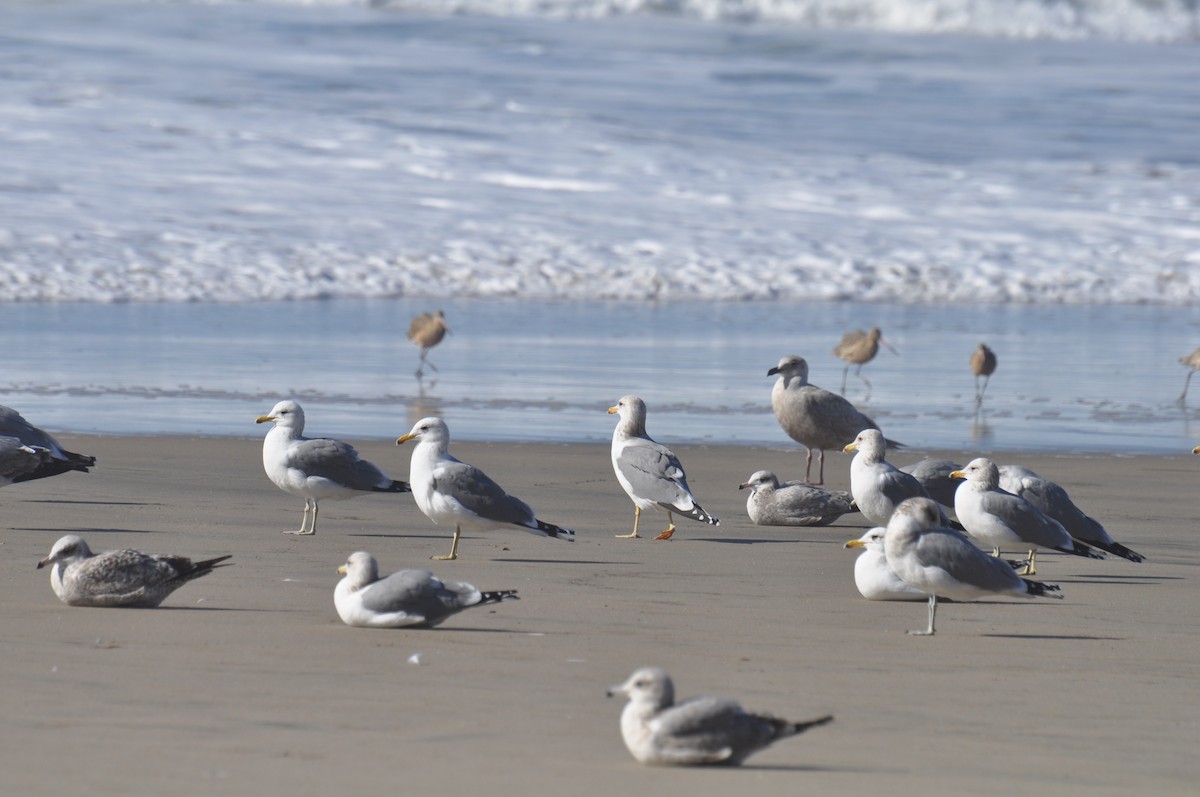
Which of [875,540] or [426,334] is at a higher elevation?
[426,334]

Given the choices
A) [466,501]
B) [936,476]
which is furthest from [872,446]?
[466,501]

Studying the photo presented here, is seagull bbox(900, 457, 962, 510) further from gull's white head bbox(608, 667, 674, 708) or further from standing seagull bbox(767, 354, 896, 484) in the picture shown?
gull's white head bbox(608, 667, 674, 708)

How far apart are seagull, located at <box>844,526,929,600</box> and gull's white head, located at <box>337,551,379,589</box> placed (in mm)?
1816

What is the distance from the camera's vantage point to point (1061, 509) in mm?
7270

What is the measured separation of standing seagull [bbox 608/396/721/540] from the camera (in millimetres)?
7777

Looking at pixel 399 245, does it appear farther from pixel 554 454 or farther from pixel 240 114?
pixel 554 454

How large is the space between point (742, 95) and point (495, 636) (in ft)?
94.3

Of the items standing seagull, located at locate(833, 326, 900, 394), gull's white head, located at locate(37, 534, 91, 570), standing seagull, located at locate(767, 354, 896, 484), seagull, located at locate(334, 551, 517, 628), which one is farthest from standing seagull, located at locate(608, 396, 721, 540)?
standing seagull, located at locate(833, 326, 900, 394)

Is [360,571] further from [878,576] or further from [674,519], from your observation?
[674,519]

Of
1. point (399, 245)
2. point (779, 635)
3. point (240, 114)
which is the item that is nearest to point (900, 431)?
point (779, 635)

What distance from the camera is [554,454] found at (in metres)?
10.4

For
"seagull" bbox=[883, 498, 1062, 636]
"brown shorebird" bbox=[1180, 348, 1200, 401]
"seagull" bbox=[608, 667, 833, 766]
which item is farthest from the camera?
"brown shorebird" bbox=[1180, 348, 1200, 401]

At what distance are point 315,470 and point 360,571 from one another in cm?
205

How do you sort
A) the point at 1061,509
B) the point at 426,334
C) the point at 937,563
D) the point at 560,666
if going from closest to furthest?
the point at 560,666
the point at 937,563
the point at 1061,509
the point at 426,334
